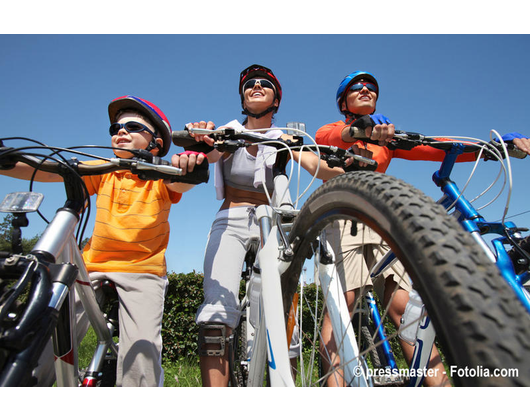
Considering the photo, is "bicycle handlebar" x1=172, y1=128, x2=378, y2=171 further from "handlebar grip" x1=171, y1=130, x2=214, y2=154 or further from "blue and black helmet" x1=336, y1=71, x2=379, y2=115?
"blue and black helmet" x1=336, y1=71, x2=379, y2=115

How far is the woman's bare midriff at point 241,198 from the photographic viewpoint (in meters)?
2.53

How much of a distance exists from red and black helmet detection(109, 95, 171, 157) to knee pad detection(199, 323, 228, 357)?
4.88 feet

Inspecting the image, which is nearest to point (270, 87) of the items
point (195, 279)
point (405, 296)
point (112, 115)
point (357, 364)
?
point (112, 115)

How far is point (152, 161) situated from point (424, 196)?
44.3 inches

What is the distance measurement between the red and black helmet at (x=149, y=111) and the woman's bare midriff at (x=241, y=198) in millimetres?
700

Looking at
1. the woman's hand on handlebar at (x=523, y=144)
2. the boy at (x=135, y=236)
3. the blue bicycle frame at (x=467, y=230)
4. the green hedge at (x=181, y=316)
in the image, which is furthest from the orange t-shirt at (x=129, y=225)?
the green hedge at (x=181, y=316)

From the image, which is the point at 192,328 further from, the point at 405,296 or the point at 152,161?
the point at 152,161

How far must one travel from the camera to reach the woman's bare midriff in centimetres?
253

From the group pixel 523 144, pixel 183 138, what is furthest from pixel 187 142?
pixel 523 144

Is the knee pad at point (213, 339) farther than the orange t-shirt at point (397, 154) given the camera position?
No

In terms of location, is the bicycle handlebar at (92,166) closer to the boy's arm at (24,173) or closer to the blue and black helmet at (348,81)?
the boy's arm at (24,173)

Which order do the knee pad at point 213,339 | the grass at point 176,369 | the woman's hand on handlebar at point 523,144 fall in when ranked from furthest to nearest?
the grass at point 176,369 < the woman's hand on handlebar at point 523,144 < the knee pad at point 213,339

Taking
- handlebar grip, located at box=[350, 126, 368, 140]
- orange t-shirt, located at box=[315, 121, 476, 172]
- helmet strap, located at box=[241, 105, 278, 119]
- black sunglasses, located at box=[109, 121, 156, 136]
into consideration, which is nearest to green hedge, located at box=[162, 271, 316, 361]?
orange t-shirt, located at box=[315, 121, 476, 172]
